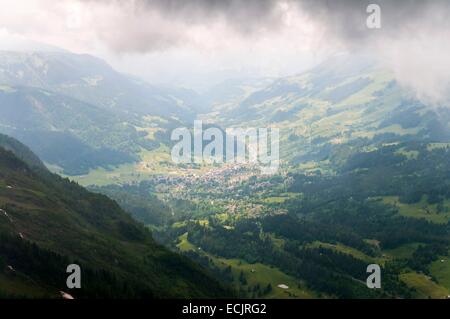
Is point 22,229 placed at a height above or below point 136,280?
above
